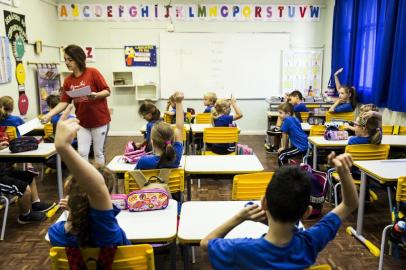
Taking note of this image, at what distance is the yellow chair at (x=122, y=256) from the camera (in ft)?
4.68

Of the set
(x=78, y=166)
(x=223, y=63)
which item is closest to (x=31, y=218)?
(x=78, y=166)

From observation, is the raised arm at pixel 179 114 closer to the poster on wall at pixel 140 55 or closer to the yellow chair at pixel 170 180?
the yellow chair at pixel 170 180

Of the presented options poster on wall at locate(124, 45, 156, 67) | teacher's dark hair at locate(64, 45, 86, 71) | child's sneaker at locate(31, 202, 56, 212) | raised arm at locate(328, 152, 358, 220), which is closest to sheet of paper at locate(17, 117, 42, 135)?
teacher's dark hair at locate(64, 45, 86, 71)

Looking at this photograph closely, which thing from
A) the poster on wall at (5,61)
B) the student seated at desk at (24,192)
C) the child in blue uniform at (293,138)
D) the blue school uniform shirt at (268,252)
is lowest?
the student seated at desk at (24,192)

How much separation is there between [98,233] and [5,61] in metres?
4.90

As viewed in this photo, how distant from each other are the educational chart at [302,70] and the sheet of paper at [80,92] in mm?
5224

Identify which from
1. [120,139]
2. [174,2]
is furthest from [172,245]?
[174,2]

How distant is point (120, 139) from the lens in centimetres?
763

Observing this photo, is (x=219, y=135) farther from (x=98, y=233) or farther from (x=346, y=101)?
(x=98, y=233)

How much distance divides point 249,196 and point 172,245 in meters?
0.71

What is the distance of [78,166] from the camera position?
118 cm

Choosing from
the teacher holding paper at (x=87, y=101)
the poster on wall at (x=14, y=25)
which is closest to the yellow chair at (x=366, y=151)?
the teacher holding paper at (x=87, y=101)

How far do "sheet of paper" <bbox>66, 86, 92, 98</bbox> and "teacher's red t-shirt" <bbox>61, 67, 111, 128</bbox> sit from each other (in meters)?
0.15

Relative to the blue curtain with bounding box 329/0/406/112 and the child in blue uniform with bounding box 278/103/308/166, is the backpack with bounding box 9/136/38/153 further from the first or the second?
the blue curtain with bounding box 329/0/406/112
